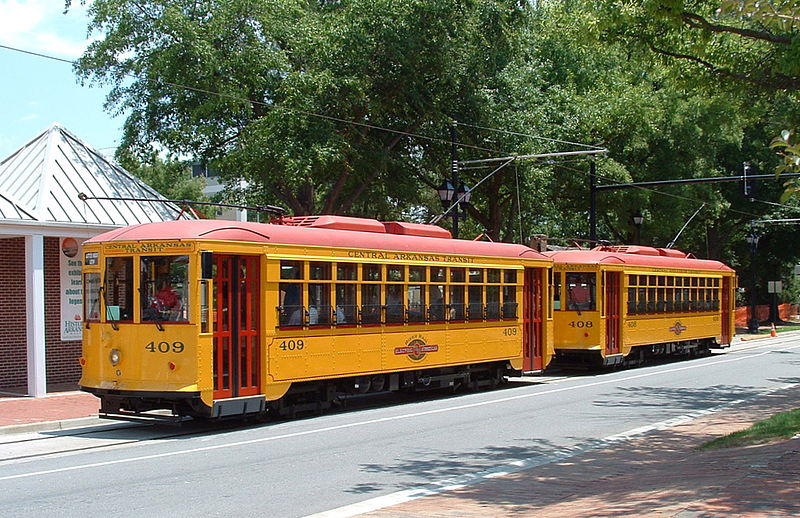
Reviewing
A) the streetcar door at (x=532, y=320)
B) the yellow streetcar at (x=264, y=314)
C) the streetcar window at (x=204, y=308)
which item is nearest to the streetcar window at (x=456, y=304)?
the yellow streetcar at (x=264, y=314)

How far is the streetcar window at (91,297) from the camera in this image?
14.8m

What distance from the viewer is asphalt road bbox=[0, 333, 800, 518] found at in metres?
9.33

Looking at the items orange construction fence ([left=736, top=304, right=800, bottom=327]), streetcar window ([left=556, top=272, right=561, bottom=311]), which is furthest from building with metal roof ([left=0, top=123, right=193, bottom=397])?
orange construction fence ([left=736, top=304, right=800, bottom=327])

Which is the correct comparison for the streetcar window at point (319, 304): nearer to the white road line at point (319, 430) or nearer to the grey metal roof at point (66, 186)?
the white road line at point (319, 430)

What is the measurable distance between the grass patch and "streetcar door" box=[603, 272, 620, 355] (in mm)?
11480

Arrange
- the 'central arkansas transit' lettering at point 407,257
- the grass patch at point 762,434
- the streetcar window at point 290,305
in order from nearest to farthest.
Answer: the grass patch at point 762,434 → the streetcar window at point 290,305 → the 'central arkansas transit' lettering at point 407,257

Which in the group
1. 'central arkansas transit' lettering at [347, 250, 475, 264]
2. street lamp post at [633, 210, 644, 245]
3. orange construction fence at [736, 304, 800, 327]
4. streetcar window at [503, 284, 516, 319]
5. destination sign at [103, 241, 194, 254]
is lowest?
orange construction fence at [736, 304, 800, 327]

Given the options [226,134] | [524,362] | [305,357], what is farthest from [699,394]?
[226,134]

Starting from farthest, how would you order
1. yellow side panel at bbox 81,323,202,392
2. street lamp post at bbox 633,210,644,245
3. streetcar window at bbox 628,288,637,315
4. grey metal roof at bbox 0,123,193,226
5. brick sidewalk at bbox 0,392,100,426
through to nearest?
1. street lamp post at bbox 633,210,644,245
2. streetcar window at bbox 628,288,637,315
3. grey metal roof at bbox 0,123,193,226
4. brick sidewalk at bbox 0,392,100,426
5. yellow side panel at bbox 81,323,202,392

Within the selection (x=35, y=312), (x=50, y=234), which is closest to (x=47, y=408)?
(x=35, y=312)

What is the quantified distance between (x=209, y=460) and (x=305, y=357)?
403 centimetres

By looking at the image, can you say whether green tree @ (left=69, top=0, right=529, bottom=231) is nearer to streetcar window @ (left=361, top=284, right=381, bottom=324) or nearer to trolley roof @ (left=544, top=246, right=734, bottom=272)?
trolley roof @ (left=544, top=246, right=734, bottom=272)

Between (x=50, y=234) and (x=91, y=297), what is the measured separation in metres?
4.61

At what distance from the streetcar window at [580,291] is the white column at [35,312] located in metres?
13.3
